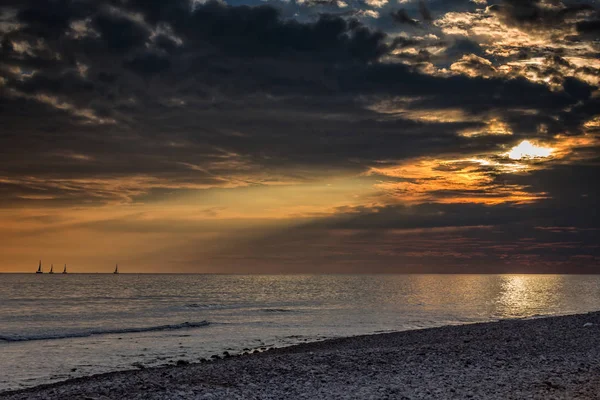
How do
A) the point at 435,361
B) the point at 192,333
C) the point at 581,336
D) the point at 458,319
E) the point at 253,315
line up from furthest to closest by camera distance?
the point at 253,315 < the point at 458,319 < the point at 192,333 < the point at 581,336 < the point at 435,361

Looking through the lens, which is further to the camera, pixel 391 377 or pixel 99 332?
pixel 99 332

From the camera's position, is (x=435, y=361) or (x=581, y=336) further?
(x=581, y=336)

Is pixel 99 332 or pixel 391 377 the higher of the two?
pixel 391 377

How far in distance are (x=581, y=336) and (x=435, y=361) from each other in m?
12.8

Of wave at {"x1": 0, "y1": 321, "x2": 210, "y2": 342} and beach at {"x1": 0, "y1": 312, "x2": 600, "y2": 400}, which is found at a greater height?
→ beach at {"x1": 0, "y1": 312, "x2": 600, "y2": 400}

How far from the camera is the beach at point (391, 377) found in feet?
58.7

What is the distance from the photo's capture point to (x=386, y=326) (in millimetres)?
50656

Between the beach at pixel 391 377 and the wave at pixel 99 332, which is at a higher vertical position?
the beach at pixel 391 377

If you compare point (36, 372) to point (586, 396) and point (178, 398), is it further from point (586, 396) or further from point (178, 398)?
point (586, 396)

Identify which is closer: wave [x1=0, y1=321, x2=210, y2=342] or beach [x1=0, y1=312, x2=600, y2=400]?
beach [x1=0, y1=312, x2=600, y2=400]

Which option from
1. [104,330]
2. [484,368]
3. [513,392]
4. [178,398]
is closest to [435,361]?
[484,368]

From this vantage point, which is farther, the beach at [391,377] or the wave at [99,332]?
the wave at [99,332]

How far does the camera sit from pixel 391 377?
794 inches

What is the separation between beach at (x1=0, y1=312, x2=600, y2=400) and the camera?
17.9 m
